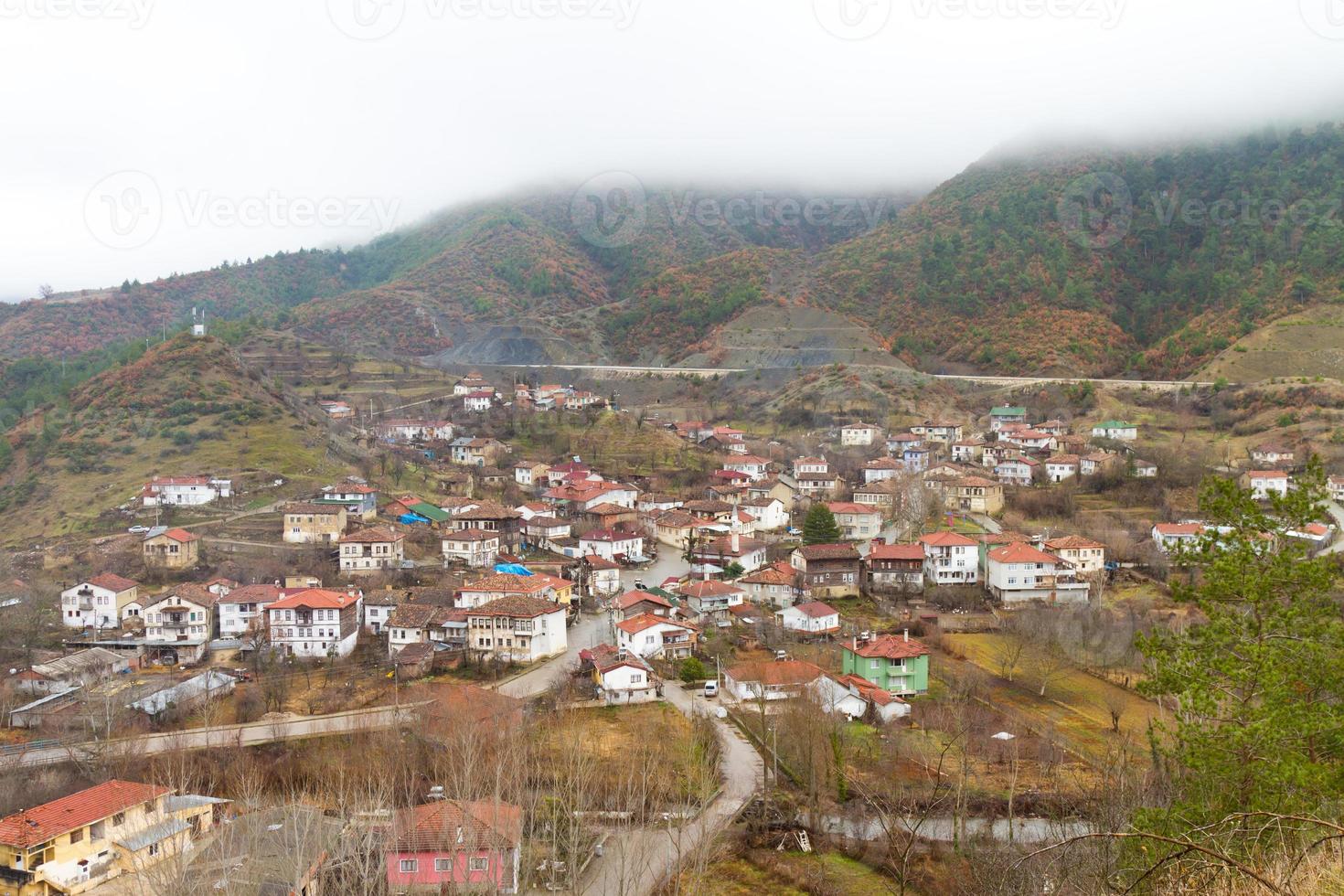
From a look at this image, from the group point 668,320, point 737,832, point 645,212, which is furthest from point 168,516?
point 645,212

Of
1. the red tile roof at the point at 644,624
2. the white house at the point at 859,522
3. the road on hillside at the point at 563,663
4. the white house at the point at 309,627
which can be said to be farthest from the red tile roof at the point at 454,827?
the white house at the point at 859,522

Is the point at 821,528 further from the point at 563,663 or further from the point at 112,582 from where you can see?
the point at 112,582

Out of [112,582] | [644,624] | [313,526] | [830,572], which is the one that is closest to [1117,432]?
[830,572]

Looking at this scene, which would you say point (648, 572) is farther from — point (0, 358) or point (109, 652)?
point (0, 358)

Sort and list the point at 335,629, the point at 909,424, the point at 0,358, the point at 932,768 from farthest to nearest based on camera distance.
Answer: the point at 0,358 < the point at 909,424 < the point at 335,629 < the point at 932,768

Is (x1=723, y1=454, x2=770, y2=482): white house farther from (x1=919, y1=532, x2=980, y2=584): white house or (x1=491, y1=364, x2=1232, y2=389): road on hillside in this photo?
(x1=491, y1=364, x2=1232, y2=389): road on hillside

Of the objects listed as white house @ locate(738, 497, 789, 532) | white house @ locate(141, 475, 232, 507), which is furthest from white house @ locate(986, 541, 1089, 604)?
white house @ locate(141, 475, 232, 507)
